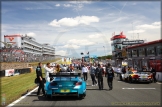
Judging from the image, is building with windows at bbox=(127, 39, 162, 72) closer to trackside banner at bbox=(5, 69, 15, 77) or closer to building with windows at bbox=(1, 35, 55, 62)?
trackside banner at bbox=(5, 69, 15, 77)

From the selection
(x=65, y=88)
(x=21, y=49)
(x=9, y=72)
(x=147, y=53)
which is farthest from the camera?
(x=21, y=49)

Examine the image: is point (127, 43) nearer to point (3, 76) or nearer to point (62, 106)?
point (3, 76)

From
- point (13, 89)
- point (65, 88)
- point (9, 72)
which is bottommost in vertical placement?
point (13, 89)

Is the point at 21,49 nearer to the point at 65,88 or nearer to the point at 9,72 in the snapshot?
the point at 9,72

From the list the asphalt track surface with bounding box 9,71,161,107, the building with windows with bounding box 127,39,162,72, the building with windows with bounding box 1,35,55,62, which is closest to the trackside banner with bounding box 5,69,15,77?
the building with windows with bounding box 1,35,55,62

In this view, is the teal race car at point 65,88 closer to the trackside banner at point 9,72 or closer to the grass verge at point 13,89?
the grass verge at point 13,89

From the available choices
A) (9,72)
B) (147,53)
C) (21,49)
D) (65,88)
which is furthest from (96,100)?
(21,49)

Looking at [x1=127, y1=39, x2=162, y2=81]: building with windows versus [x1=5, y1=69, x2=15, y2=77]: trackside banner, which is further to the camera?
[x1=127, y1=39, x2=162, y2=81]: building with windows

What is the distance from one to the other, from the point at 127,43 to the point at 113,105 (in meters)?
101

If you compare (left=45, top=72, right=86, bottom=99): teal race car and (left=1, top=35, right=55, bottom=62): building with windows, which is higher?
(left=1, top=35, right=55, bottom=62): building with windows

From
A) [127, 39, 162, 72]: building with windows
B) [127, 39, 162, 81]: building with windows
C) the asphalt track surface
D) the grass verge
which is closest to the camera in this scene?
the asphalt track surface

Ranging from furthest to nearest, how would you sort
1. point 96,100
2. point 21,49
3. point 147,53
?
1. point 21,49
2. point 147,53
3. point 96,100

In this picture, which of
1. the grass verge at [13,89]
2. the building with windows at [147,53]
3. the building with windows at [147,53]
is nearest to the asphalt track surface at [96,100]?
the grass verge at [13,89]

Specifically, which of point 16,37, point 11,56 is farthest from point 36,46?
point 11,56
